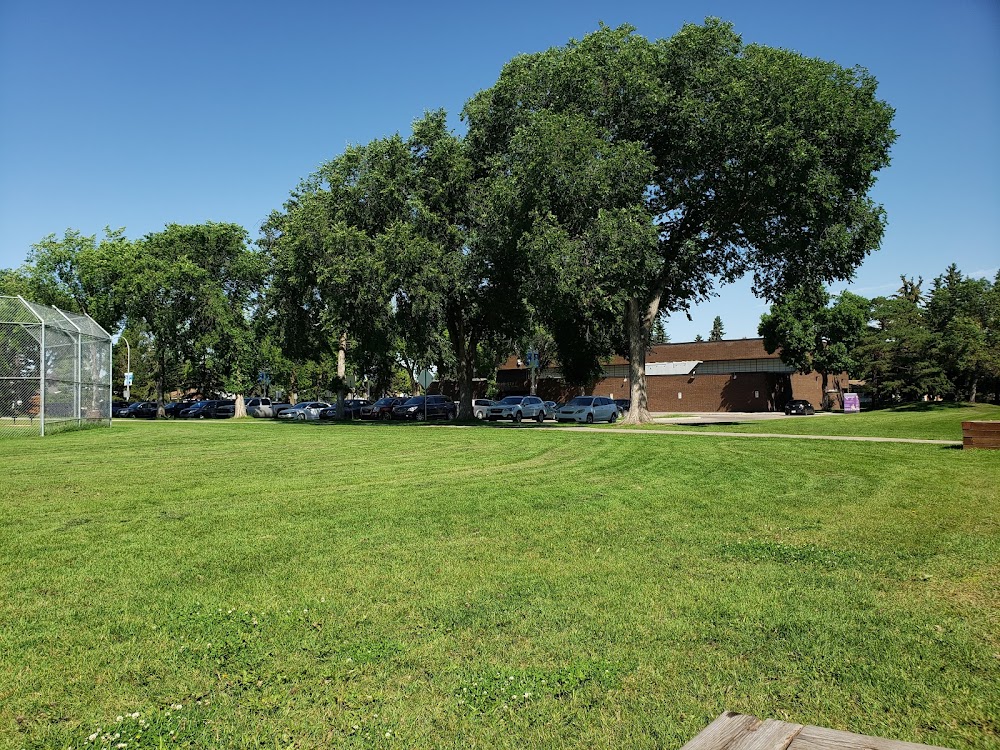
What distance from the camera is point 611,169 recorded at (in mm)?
28188

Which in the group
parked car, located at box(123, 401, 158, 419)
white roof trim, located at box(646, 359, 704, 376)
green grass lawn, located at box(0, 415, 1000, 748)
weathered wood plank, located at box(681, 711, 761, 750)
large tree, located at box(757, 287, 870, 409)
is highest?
Result: large tree, located at box(757, 287, 870, 409)

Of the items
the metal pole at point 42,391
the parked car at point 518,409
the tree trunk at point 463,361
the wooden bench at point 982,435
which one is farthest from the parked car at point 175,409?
the wooden bench at point 982,435

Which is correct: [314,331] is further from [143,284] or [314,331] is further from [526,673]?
[526,673]

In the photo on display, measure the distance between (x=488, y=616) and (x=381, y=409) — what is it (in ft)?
167

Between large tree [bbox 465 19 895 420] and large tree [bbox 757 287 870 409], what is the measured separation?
33.6 meters

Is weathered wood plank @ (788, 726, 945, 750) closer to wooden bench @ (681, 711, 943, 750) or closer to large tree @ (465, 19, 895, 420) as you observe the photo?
wooden bench @ (681, 711, 943, 750)

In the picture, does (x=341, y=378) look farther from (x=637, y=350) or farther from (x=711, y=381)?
(x=711, y=381)

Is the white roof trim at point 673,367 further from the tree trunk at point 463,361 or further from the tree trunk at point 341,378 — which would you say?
the tree trunk at point 341,378

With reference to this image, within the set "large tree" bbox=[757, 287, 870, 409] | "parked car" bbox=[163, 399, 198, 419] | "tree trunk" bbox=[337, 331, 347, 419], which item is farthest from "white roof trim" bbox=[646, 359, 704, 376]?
"parked car" bbox=[163, 399, 198, 419]

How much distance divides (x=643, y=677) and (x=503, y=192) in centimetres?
2778

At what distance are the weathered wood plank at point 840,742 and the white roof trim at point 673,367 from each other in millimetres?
69006

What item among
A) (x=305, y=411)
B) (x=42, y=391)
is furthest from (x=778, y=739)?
(x=305, y=411)

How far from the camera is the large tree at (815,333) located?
6544 centimetres

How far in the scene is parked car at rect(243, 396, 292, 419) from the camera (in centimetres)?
6456
